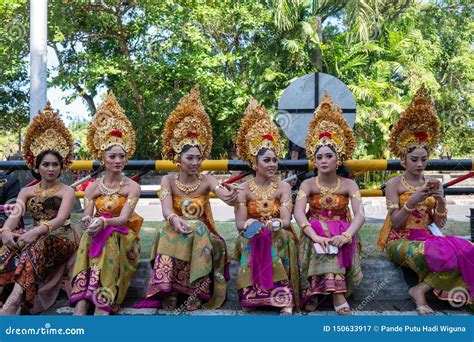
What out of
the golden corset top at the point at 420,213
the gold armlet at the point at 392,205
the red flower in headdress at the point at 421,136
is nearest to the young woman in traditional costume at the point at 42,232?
the gold armlet at the point at 392,205

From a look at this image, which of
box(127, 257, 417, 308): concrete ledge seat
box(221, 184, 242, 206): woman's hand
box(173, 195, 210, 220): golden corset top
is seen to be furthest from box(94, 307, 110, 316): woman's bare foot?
box(221, 184, 242, 206): woman's hand

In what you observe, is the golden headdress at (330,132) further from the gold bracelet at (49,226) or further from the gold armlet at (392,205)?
the gold bracelet at (49,226)

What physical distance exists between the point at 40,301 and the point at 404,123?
3.18 metres

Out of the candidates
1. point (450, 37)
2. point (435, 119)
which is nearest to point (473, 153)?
point (450, 37)

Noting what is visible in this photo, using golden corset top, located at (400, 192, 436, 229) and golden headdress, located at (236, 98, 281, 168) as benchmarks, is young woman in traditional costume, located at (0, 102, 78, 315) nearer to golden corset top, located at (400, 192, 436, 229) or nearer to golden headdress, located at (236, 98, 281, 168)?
golden headdress, located at (236, 98, 281, 168)

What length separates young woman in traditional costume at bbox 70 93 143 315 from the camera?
132 inches

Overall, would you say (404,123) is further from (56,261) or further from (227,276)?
(56,261)

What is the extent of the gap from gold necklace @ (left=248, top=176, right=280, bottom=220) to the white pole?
4178mm

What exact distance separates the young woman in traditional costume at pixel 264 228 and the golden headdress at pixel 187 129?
1.01 ft

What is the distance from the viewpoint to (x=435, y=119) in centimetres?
383

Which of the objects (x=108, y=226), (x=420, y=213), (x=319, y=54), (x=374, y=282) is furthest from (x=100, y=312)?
(x=319, y=54)

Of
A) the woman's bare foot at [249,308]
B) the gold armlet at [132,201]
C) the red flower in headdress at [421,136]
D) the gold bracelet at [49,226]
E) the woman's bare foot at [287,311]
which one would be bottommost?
the woman's bare foot at [249,308]

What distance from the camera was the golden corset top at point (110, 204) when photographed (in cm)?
377

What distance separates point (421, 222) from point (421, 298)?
64cm
